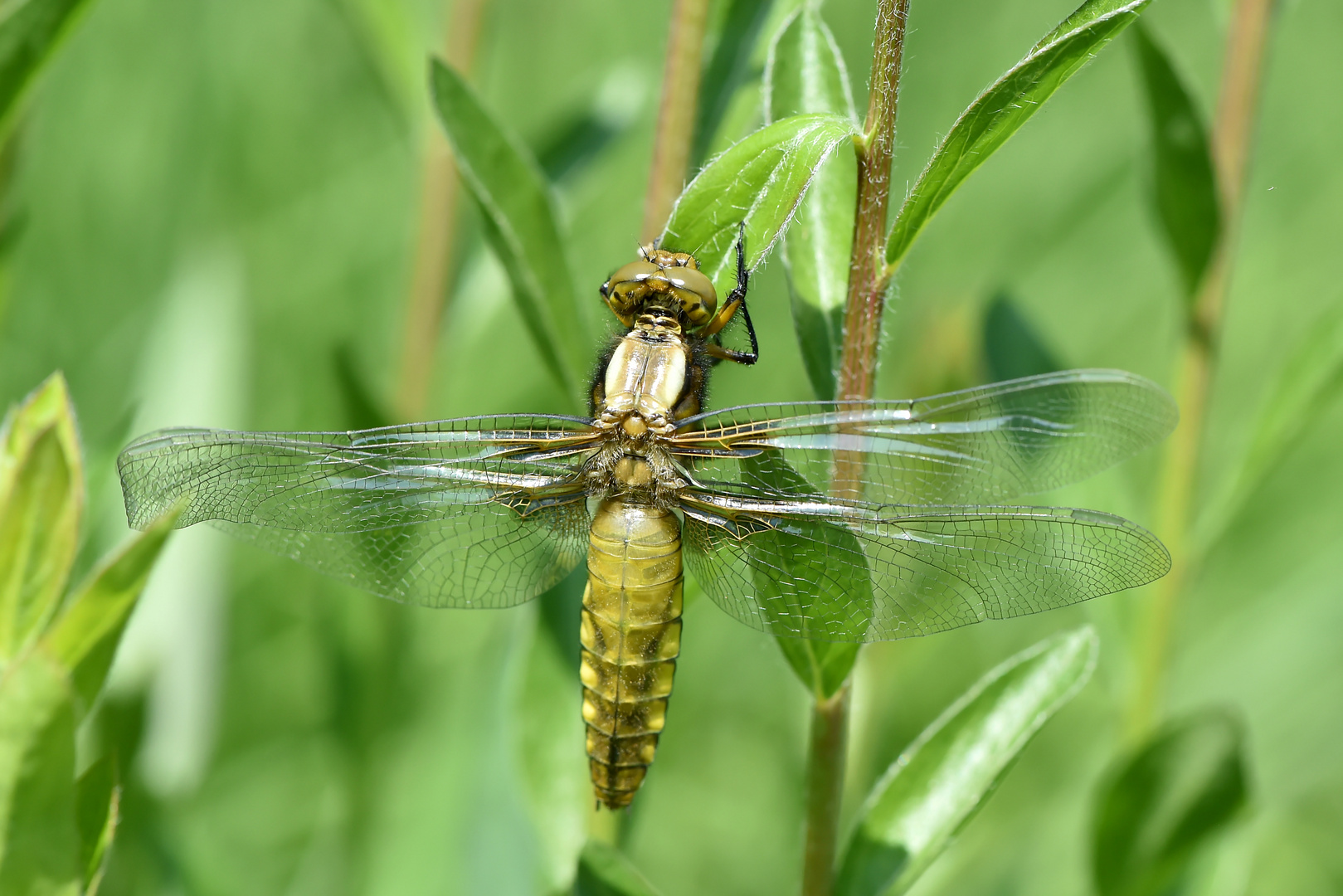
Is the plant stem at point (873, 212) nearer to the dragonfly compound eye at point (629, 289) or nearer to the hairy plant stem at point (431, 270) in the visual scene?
the dragonfly compound eye at point (629, 289)

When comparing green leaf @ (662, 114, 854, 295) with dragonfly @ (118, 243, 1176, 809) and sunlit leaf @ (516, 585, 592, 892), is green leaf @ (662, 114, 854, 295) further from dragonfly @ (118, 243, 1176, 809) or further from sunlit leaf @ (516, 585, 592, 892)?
sunlit leaf @ (516, 585, 592, 892)

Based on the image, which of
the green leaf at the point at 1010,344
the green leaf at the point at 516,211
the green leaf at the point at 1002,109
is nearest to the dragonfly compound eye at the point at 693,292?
the green leaf at the point at 516,211

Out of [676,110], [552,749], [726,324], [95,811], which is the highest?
[676,110]

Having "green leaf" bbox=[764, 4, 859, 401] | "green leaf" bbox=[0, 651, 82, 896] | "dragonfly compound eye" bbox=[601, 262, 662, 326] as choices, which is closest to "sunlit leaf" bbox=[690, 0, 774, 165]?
"dragonfly compound eye" bbox=[601, 262, 662, 326]

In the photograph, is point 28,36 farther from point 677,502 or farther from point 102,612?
point 677,502

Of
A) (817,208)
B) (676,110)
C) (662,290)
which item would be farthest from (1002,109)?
(662,290)
